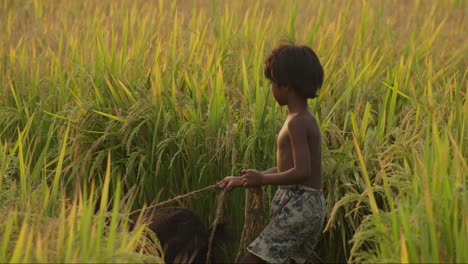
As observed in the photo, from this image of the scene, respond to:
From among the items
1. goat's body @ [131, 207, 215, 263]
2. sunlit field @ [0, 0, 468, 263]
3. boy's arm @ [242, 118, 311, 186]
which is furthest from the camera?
goat's body @ [131, 207, 215, 263]

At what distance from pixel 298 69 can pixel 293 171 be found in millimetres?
335

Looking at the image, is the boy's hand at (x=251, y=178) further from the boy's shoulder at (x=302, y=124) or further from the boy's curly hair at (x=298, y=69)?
the boy's curly hair at (x=298, y=69)

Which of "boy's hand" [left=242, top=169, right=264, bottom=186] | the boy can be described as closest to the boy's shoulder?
the boy

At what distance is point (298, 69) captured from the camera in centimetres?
241

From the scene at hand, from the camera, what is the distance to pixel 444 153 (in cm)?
218

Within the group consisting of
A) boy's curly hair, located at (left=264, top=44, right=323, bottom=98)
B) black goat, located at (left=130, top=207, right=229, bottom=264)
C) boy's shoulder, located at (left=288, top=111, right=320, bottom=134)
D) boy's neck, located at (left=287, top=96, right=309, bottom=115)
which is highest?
boy's curly hair, located at (left=264, top=44, right=323, bottom=98)

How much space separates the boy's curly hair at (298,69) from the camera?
2.40 m

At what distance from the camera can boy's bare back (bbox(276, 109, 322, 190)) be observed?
2.39 meters

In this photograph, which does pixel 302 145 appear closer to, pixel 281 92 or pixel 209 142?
pixel 281 92

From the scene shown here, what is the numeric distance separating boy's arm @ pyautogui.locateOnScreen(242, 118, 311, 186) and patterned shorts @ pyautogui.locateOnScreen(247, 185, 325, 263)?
83 millimetres

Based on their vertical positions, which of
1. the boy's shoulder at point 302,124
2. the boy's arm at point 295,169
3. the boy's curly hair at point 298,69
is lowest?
the boy's arm at point 295,169

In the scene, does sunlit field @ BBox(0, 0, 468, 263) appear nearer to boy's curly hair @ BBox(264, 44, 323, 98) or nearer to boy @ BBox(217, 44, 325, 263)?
boy @ BBox(217, 44, 325, 263)

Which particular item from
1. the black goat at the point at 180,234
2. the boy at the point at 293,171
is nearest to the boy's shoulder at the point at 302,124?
the boy at the point at 293,171

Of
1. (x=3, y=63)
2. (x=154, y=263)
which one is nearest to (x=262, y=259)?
(x=154, y=263)
